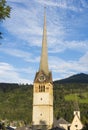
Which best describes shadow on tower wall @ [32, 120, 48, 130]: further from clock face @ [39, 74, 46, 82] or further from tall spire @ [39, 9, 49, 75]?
tall spire @ [39, 9, 49, 75]

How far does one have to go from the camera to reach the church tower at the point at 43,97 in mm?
80625

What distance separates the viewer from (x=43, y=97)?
83.0 meters

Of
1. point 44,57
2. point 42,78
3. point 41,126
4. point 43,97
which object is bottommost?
point 41,126

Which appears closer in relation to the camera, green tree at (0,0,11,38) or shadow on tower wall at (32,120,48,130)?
green tree at (0,0,11,38)

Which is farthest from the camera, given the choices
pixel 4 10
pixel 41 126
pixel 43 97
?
pixel 43 97

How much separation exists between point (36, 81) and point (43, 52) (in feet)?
26.5

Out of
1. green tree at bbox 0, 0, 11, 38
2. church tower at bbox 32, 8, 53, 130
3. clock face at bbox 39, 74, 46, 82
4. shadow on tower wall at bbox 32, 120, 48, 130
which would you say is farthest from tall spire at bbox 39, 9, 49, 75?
green tree at bbox 0, 0, 11, 38

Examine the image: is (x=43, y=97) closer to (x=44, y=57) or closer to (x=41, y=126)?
(x=41, y=126)

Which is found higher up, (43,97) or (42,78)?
(42,78)

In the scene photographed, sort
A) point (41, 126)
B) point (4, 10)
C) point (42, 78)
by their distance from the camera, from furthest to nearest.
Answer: point (42, 78), point (41, 126), point (4, 10)

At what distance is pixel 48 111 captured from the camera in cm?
8100

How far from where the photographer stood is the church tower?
265 feet

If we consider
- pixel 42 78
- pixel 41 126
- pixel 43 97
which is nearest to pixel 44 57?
pixel 42 78

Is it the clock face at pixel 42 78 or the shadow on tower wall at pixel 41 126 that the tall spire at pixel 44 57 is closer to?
the clock face at pixel 42 78
